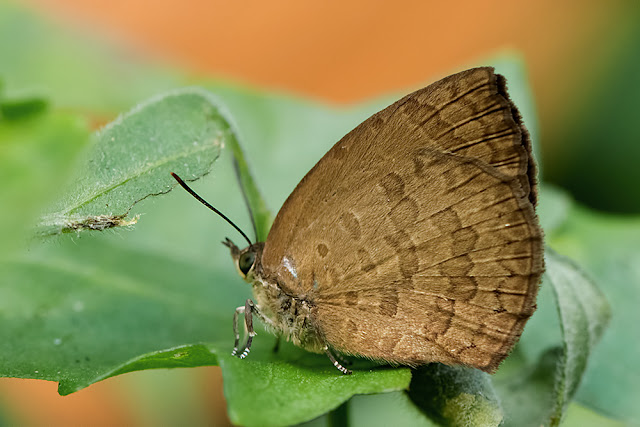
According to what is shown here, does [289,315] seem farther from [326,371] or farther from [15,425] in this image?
[15,425]

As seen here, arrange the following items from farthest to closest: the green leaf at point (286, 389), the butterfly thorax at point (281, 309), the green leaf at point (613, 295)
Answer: the green leaf at point (613, 295)
the butterfly thorax at point (281, 309)
the green leaf at point (286, 389)

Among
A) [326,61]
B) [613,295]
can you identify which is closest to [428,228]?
[613,295]

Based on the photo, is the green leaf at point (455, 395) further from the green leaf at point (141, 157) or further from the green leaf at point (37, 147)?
the green leaf at point (37, 147)

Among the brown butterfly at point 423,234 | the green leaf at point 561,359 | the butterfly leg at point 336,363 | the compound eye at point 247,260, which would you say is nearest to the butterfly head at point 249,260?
the compound eye at point 247,260

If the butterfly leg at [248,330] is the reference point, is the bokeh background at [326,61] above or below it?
above

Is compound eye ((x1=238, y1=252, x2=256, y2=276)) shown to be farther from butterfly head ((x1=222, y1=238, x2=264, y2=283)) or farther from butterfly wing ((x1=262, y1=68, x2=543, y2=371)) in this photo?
butterfly wing ((x1=262, y1=68, x2=543, y2=371))

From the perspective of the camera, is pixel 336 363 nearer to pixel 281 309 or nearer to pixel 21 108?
pixel 281 309

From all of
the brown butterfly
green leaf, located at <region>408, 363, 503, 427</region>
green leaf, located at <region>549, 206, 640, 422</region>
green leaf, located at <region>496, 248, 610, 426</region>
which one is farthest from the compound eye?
green leaf, located at <region>549, 206, 640, 422</region>
